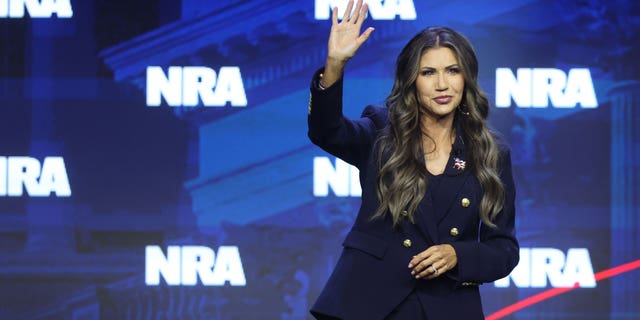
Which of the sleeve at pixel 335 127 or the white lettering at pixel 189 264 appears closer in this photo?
the sleeve at pixel 335 127

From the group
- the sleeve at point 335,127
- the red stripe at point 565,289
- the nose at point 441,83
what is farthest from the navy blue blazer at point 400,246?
the red stripe at point 565,289

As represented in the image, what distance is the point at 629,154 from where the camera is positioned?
398 cm

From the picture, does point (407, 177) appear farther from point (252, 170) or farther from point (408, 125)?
point (252, 170)

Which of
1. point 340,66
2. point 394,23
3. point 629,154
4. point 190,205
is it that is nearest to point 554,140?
point 629,154

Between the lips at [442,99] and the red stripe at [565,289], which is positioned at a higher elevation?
the lips at [442,99]

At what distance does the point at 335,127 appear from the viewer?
1.92 m

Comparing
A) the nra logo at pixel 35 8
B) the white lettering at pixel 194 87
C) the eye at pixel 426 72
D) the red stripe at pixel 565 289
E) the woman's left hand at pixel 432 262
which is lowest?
the red stripe at pixel 565 289

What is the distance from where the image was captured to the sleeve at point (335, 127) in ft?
6.24

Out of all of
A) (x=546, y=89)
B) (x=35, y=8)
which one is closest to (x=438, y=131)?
(x=546, y=89)

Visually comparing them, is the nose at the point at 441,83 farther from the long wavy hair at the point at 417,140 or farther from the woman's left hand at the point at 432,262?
the woman's left hand at the point at 432,262

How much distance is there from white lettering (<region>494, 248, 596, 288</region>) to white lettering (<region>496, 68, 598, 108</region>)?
24.5 inches

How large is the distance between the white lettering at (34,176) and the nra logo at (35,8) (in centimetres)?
61

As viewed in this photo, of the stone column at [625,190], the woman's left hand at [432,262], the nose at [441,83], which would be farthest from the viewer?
the stone column at [625,190]

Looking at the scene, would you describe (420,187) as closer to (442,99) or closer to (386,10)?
(442,99)
